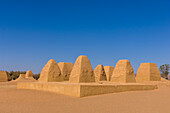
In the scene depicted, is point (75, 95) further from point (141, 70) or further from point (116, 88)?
point (141, 70)

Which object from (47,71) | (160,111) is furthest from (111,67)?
(160,111)

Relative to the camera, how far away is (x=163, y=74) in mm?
46312

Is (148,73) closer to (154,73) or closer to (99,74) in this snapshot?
(154,73)

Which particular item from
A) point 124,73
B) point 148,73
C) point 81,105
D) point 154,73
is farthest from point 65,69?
point 81,105

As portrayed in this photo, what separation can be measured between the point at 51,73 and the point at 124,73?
8024mm

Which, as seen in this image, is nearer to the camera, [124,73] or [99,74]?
[124,73]

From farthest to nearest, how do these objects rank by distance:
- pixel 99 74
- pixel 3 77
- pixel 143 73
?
pixel 3 77, pixel 143 73, pixel 99 74

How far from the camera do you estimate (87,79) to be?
1584 cm

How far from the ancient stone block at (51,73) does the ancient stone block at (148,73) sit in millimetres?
12072

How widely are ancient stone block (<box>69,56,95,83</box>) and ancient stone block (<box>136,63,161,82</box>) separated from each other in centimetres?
1095

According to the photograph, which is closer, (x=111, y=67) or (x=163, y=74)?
(x=111, y=67)

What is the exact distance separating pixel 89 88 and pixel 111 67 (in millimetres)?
19422

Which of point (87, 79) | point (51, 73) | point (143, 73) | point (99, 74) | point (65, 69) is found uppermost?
point (65, 69)

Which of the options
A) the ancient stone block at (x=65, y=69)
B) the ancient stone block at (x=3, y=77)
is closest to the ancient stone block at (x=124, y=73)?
the ancient stone block at (x=65, y=69)
